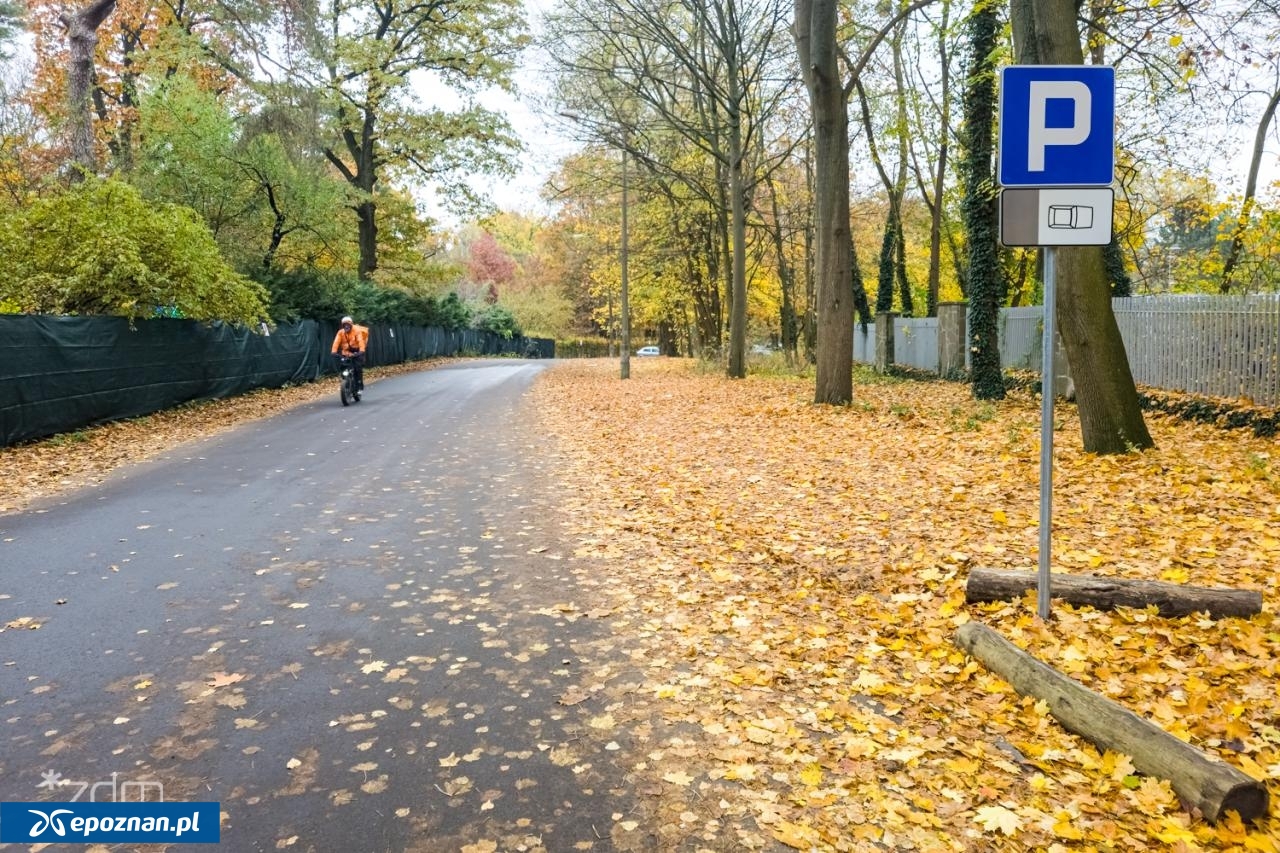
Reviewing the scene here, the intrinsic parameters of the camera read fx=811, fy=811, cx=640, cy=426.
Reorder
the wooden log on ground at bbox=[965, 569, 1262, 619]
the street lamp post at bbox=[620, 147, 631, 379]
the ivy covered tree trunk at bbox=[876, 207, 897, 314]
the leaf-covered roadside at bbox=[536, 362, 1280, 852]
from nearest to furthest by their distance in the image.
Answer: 1. the leaf-covered roadside at bbox=[536, 362, 1280, 852]
2. the wooden log on ground at bbox=[965, 569, 1262, 619]
3. the street lamp post at bbox=[620, 147, 631, 379]
4. the ivy covered tree trunk at bbox=[876, 207, 897, 314]

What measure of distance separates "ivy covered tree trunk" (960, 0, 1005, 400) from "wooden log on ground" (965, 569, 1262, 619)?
41.7 feet

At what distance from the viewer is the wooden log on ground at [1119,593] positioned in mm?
4745

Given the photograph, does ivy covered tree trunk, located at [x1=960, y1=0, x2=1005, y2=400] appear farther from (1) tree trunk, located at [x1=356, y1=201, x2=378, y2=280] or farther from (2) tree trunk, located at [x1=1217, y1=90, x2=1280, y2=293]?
(1) tree trunk, located at [x1=356, y1=201, x2=378, y2=280]

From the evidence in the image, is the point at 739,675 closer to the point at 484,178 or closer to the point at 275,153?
the point at 275,153

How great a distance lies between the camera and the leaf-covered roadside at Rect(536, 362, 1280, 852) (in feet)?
10.8

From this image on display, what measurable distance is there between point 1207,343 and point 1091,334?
5.84m

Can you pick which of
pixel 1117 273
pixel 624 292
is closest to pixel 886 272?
pixel 624 292

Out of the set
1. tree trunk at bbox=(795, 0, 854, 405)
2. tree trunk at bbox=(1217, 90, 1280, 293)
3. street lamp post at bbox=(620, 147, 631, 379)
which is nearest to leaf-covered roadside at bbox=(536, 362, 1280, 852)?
tree trunk at bbox=(795, 0, 854, 405)

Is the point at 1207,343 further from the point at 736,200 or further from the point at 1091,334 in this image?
the point at 736,200

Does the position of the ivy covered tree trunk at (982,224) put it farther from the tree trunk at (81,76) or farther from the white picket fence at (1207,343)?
the tree trunk at (81,76)

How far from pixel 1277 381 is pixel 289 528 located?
13.0 m

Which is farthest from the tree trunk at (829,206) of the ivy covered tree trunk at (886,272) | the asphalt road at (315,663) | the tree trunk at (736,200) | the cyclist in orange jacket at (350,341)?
the ivy covered tree trunk at (886,272)

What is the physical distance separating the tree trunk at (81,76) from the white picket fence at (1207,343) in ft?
71.9

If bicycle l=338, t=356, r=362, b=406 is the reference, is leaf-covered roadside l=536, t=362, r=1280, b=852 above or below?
below
